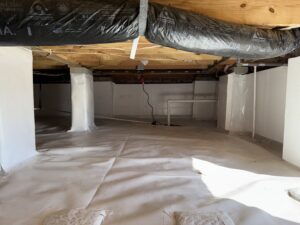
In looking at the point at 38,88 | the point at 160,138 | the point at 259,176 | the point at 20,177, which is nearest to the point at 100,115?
the point at 38,88

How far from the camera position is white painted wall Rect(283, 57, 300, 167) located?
6.84 feet

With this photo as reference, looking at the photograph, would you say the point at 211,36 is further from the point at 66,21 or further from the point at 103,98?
the point at 103,98

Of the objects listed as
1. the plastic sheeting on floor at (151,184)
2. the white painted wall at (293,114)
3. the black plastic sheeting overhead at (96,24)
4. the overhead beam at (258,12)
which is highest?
the overhead beam at (258,12)

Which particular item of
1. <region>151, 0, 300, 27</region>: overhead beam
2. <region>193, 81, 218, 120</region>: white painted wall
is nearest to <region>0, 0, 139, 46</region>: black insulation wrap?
<region>151, 0, 300, 27</region>: overhead beam

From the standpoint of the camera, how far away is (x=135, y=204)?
1.39 metres

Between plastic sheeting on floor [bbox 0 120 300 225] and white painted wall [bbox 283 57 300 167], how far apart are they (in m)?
0.14

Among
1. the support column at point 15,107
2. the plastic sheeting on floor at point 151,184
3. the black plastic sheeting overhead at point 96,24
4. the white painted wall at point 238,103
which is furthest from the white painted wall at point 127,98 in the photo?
the black plastic sheeting overhead at point 96,24

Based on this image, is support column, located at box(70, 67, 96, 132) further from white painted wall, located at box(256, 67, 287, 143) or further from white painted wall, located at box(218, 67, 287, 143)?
white painted wall, located at box(256, 67, 287, 143)

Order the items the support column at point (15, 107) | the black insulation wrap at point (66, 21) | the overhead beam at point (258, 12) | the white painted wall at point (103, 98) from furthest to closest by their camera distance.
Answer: the white painted wall at point (103, 98) → the support column at point (15, 107) → the overhead beam at point (258, 12) → the black insulation wrap at point (66, 21)

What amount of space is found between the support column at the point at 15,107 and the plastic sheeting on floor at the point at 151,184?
150mm

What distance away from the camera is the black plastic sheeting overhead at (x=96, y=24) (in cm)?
113

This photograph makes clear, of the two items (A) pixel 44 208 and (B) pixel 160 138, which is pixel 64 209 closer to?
(A) pixel 44 208

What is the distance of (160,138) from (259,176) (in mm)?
1731

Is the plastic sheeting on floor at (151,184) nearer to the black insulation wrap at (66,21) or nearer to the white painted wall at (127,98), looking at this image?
the black insulation wrap at (66,21)
